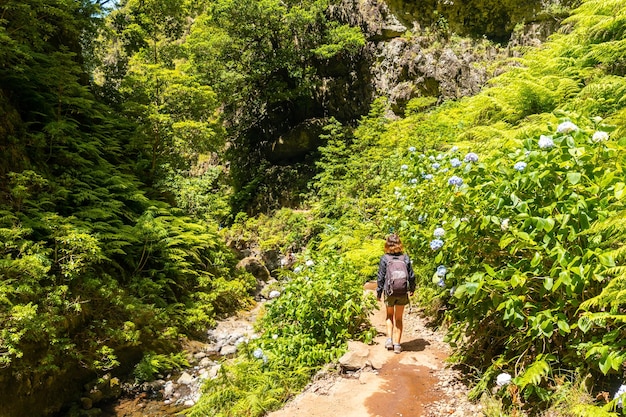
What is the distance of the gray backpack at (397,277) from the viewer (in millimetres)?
4398

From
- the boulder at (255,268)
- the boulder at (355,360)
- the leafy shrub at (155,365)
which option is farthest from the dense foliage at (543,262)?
the boulder at (255,268)

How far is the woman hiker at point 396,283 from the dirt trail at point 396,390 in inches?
8.0

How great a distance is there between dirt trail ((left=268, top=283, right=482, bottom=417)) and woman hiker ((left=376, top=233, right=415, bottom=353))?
0.67ft

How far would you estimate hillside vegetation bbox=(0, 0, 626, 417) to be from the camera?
8.79 feet

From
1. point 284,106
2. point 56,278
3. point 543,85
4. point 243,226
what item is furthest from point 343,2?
point 56,278

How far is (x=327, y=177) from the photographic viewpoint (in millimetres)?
14234

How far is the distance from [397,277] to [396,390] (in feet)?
4.06

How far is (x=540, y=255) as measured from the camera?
2754mm

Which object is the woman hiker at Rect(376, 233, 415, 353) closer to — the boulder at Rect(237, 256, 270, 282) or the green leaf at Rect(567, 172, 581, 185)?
the green leaf at Rect(567, 172, 581, 185)

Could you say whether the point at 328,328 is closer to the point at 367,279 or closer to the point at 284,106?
the point at 367,279

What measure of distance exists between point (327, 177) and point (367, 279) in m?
7.43

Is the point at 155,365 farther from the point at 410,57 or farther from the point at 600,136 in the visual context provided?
the point at 410,57

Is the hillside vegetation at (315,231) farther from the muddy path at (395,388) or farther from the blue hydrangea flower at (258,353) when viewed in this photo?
the muddy path at (395,388)

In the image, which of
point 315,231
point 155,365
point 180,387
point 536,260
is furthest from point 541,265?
point 315,231
